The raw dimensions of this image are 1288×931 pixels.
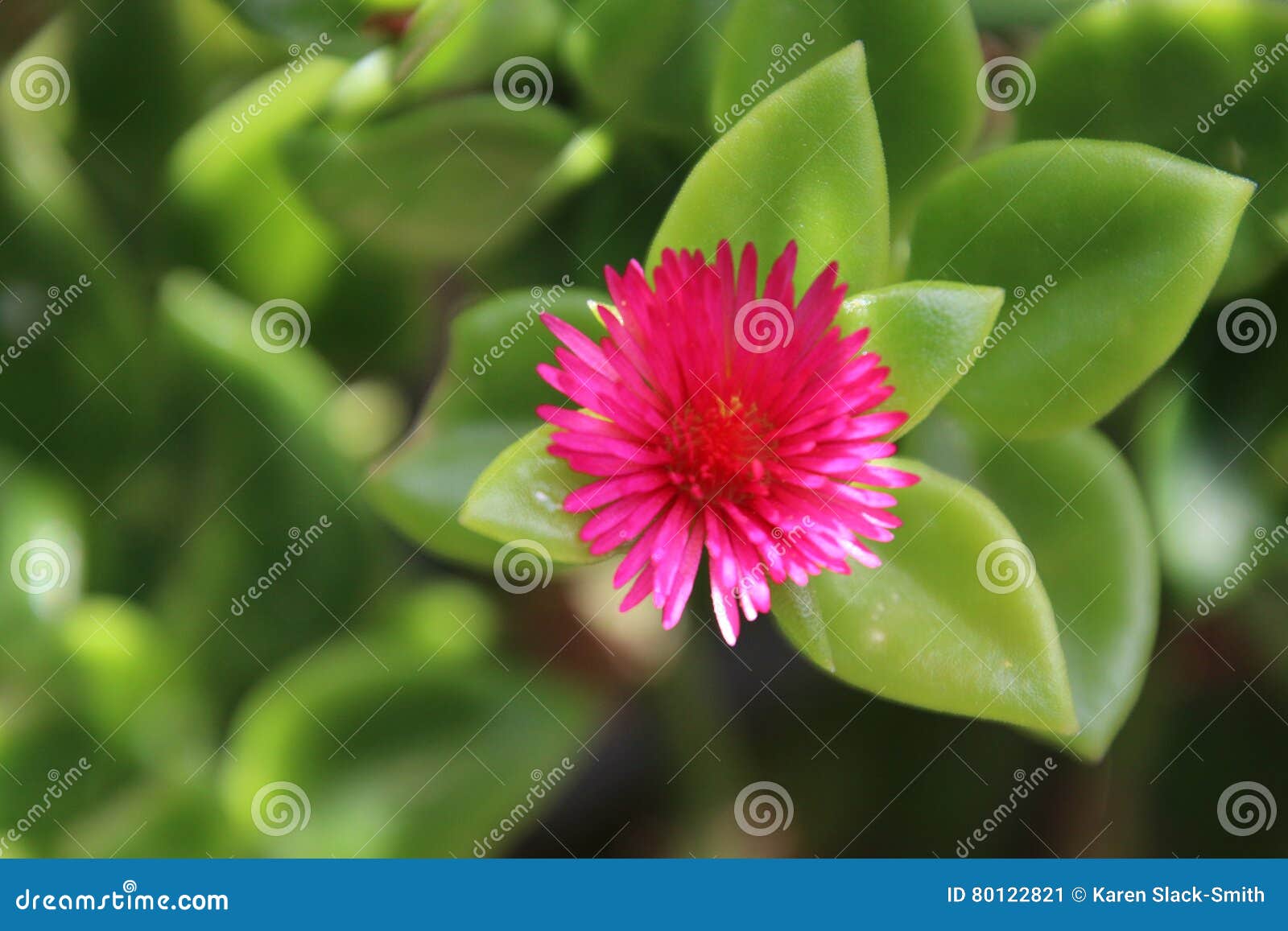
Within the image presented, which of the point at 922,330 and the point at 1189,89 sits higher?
the point at 1189,89

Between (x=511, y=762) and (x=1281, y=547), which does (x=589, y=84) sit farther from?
(x=1281, y=547)

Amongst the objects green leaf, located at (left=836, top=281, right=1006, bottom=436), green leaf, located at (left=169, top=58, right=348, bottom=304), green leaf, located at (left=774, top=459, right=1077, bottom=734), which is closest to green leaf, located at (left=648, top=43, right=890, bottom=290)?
green leaf, located at (left=836, top=281, right=1006, bottom=436)

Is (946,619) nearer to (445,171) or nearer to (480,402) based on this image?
(480,402)

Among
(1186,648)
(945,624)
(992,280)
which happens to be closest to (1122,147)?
(992,280)

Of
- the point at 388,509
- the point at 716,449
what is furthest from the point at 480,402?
the point at 716,449

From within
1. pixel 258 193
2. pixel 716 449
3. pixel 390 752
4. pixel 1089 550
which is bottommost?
pixel 390 752
